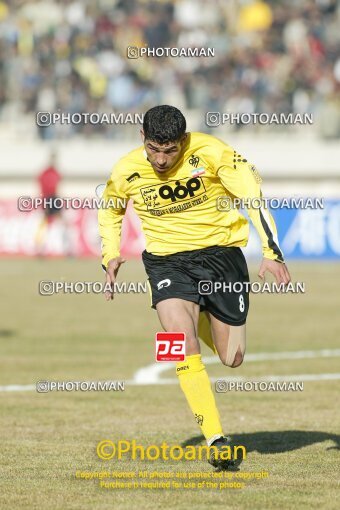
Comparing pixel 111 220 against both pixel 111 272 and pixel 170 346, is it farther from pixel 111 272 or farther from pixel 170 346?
pixel 170 346

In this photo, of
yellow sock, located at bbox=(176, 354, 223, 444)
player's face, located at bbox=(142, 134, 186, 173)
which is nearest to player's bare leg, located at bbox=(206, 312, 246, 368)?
yellow sock, located at bbox=(176, 354, 223, 444)

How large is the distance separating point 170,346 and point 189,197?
0.99m

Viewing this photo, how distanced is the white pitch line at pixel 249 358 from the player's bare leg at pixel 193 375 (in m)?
4.72

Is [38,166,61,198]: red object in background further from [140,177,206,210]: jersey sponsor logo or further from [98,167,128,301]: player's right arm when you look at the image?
[140,177,206,210]: jersey sponsor logo

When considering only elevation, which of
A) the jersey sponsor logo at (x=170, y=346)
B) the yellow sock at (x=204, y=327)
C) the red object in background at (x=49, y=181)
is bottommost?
the jersey sponsor logo at (x=170, y=346)

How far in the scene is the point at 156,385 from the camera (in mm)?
12211

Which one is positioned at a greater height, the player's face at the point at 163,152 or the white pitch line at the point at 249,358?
the player's face at the point at 163,152

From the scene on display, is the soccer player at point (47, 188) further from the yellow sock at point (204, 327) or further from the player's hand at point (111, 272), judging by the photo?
the player's hand at point (111, 272)

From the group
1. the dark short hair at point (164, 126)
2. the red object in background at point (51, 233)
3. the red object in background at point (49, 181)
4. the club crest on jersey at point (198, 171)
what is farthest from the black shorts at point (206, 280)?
the red object in background at point (49, 181)

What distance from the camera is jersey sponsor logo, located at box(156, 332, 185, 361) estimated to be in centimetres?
762

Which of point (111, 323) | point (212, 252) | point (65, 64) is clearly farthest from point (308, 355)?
point (65, 64)

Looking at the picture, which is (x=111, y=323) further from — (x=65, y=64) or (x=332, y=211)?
(x=65, y=64)

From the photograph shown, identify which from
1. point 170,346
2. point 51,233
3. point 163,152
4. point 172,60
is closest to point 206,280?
point 170,346

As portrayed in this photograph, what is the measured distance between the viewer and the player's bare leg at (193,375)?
7.59 metres
